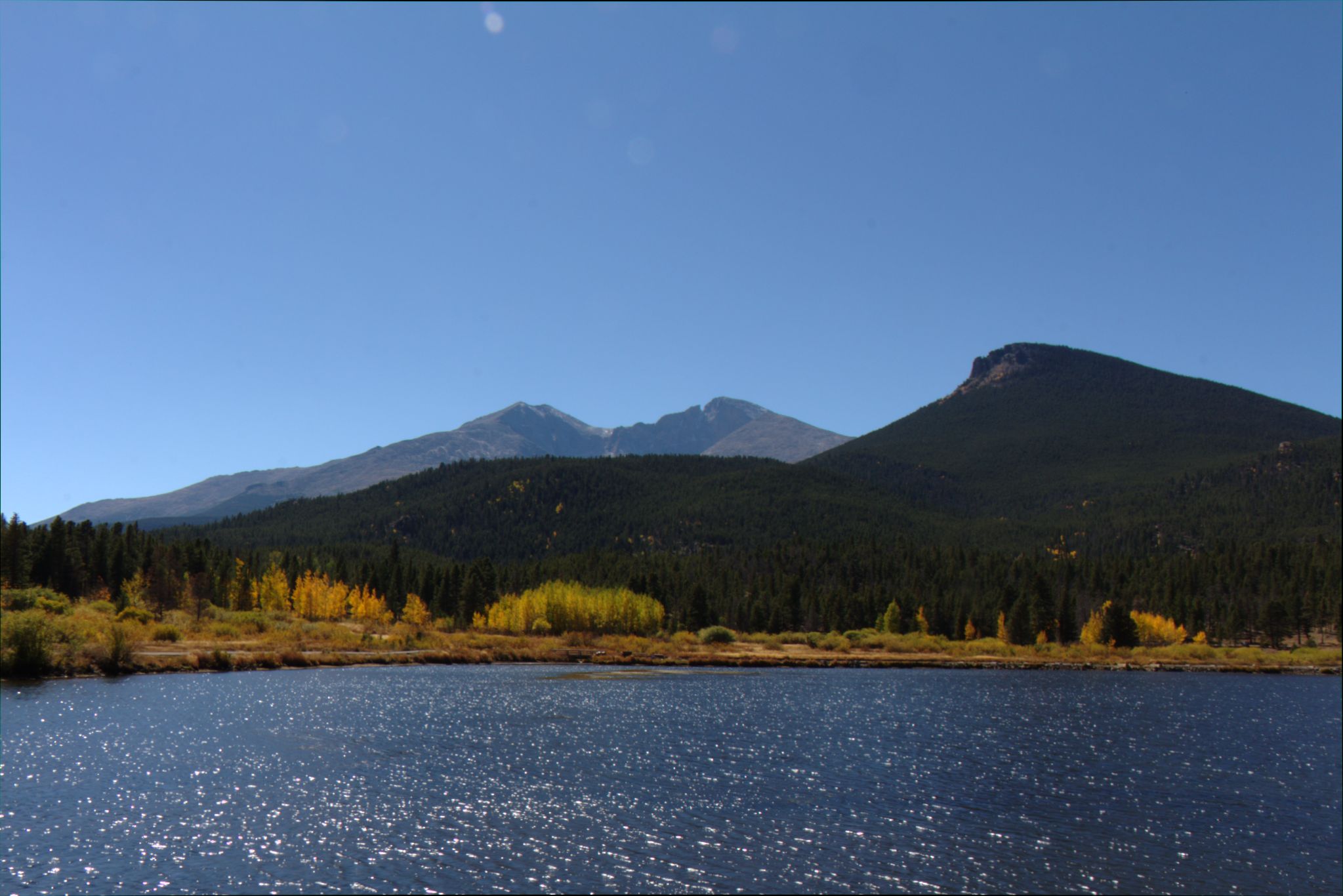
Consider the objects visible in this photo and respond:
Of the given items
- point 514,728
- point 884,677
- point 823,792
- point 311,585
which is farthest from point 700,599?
point 823,792

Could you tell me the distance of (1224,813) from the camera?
38281mm

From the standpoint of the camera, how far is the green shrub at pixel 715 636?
139 meters

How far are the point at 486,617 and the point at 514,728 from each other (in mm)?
113208

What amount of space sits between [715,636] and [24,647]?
93075 mm

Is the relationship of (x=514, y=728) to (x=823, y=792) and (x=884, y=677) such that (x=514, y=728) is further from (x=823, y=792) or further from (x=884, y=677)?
(x=884, y=677)

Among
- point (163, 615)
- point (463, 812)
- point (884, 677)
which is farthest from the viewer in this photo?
point (163, 615)

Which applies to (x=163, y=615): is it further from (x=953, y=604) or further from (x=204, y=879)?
(x=953, y=604)

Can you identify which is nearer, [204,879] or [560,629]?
[204,879]

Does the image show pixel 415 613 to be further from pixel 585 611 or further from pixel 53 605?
pixel 53 605

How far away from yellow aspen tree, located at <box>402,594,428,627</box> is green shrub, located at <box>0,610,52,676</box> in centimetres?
8996

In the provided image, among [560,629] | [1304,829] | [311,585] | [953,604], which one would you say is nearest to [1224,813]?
[1304,829]

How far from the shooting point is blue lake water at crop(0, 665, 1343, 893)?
26.8 m

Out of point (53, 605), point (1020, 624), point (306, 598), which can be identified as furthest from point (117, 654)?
point (1020, 624)

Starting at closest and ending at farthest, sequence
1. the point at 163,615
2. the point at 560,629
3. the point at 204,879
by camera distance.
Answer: the point at 204,879, the point at 163,615, the point at 560,629
